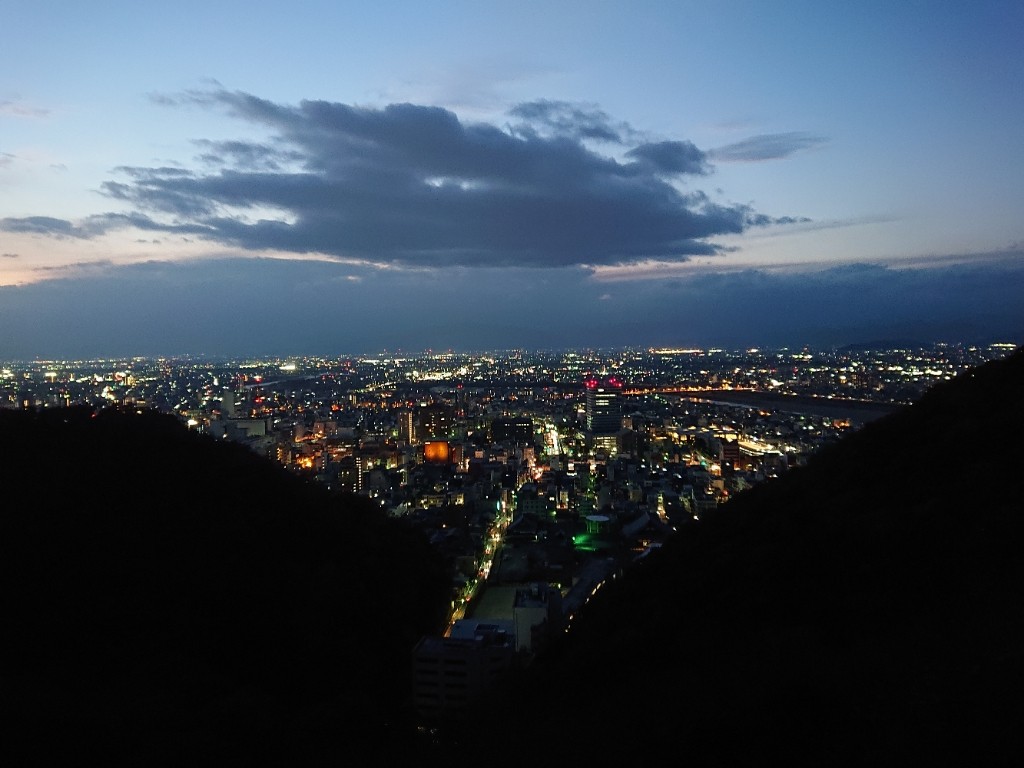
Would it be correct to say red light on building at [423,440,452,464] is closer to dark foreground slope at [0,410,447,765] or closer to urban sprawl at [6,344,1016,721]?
urban sprawl at [6,344,1016,721]

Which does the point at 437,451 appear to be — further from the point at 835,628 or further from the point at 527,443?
the point at 835,628

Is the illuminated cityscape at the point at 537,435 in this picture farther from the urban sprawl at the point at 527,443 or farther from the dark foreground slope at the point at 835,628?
the dark foreground slope at the point at 835,628

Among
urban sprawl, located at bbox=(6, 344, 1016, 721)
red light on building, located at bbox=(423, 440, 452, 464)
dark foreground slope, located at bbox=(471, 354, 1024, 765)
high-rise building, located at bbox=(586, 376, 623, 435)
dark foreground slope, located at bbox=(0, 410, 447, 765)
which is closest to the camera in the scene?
dark foreground slope, located at bbox=(471, 354, 1024, 765)

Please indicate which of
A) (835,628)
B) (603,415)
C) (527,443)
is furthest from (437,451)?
(835,628)

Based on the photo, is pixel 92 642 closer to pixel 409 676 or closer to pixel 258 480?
pixel 409 676

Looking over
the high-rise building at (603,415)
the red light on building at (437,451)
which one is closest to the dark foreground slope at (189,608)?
the red light on building at (437,451)

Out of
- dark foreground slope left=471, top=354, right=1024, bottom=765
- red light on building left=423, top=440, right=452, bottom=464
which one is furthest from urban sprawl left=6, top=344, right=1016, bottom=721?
dark foreground slope left=471, top=354, right=1024, bottom=765
